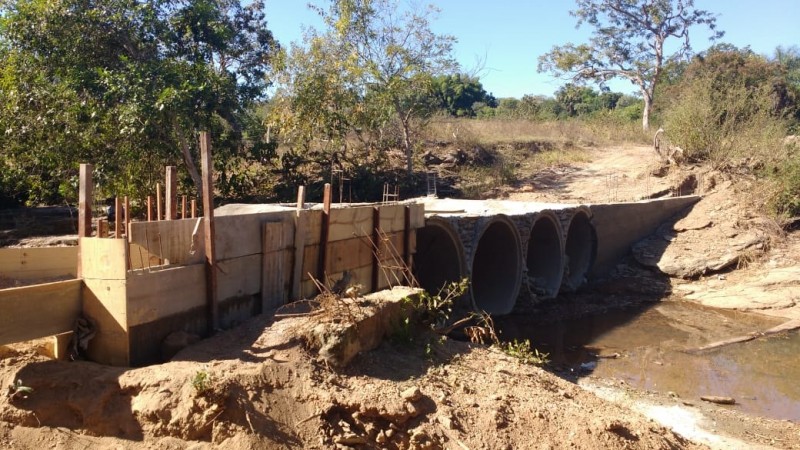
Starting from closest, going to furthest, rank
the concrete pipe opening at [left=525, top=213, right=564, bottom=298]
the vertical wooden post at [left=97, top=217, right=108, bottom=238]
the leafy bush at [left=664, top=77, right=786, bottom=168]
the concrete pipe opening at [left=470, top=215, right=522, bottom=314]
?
the vertical wooden post at [left=97, top=217, right=108, bottom=238] → the concrete pipe opening at [left=470, top=215, right=522, bottom=314] → the concrete pipe opening at [left=525, top=213, right=564, bottom=298] → the leafy bush at [left=664, top=77, right=786, bottom=168]

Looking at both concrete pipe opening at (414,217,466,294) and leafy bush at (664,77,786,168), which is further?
leafy bush at (664,77,786,168)

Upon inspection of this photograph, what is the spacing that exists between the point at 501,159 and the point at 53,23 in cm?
1528

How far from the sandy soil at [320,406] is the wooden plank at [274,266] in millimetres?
589

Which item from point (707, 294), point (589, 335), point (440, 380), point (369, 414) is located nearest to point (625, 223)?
point (707, 294)

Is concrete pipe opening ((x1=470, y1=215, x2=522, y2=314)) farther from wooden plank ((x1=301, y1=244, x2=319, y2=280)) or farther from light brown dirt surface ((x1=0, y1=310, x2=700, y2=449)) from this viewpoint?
light brown dirt surface ((x1=0, y1=310, x2=700, y2=449))

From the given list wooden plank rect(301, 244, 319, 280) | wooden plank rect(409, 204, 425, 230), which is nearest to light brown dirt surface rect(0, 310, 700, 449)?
wooden plank rect(301, 244, 319, 280)

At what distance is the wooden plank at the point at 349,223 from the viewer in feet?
26.0

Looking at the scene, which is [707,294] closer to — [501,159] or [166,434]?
[501,159]

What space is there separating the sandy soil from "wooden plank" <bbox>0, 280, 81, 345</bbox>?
0.25m

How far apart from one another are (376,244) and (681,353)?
563 centimetres

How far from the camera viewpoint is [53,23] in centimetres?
1202

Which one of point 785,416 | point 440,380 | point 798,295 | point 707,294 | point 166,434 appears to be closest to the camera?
point 166,434

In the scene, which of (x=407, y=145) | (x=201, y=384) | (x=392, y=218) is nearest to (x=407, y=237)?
(x=392, y=218)

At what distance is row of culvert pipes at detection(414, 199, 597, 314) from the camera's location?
1155cm
